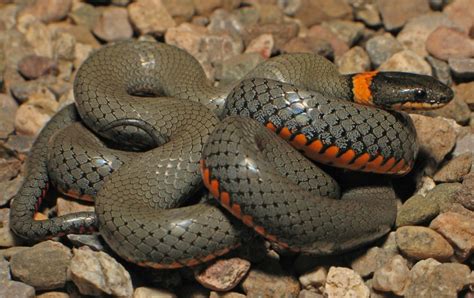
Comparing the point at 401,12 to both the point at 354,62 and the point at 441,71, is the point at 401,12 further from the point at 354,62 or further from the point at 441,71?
the point at 441,71

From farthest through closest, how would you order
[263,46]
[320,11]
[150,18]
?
1. [320,11]
2. [150,18]
3. [263,46]

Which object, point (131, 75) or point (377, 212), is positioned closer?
point (377, 212)

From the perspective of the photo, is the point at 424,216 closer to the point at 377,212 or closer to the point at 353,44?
the point at 377,212

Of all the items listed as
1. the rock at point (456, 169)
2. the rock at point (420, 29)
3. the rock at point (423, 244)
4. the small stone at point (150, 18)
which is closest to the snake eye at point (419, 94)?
the rock at point (456, 169)

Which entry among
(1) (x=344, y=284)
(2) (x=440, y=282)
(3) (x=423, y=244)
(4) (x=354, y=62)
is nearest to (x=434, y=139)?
(3) (x=423, y=244)

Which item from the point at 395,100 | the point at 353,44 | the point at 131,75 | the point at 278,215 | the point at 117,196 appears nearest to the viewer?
the point at 278,215

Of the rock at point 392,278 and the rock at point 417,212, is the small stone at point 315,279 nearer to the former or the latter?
the rock at point 392,278

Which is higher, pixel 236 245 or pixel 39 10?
pixel 39 10

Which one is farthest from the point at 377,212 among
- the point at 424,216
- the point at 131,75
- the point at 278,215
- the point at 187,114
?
the point at 131,75
